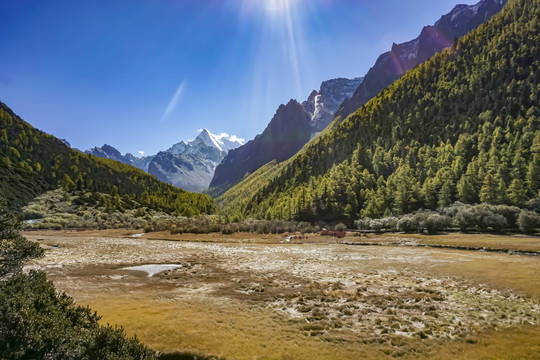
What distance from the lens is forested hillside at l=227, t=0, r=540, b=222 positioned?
290 feet

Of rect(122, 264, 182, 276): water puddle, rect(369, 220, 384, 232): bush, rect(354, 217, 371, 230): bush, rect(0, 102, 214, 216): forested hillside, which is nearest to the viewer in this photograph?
rect(122, 264, 182, 276): water puddle

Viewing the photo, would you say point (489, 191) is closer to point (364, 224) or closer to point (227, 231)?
point (364, 224)

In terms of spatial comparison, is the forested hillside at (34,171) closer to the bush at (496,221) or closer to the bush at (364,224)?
the bush at (364,224)

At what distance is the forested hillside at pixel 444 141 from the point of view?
290 feet

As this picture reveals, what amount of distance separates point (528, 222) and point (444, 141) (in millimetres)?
80730

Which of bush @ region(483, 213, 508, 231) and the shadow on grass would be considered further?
bush @ region(483, 213, 508, 231)

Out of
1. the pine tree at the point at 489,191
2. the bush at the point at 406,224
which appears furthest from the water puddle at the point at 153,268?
the pine tree at the point at 489,191

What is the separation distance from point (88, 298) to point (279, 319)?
16501 mm

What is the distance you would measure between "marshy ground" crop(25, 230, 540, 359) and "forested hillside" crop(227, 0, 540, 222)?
6274 cm

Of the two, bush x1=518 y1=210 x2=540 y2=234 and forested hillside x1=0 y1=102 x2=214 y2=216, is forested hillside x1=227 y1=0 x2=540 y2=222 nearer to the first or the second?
bush x1=518 y1=210 x2=540 y2=234

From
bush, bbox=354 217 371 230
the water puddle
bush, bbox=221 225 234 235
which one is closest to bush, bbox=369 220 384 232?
bush, bbox=354 217 371 230

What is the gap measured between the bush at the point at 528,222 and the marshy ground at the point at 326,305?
28.1 meters

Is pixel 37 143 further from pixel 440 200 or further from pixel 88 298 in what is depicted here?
pixel 440 200

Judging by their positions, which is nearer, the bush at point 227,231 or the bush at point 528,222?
the bush at point 528,222
